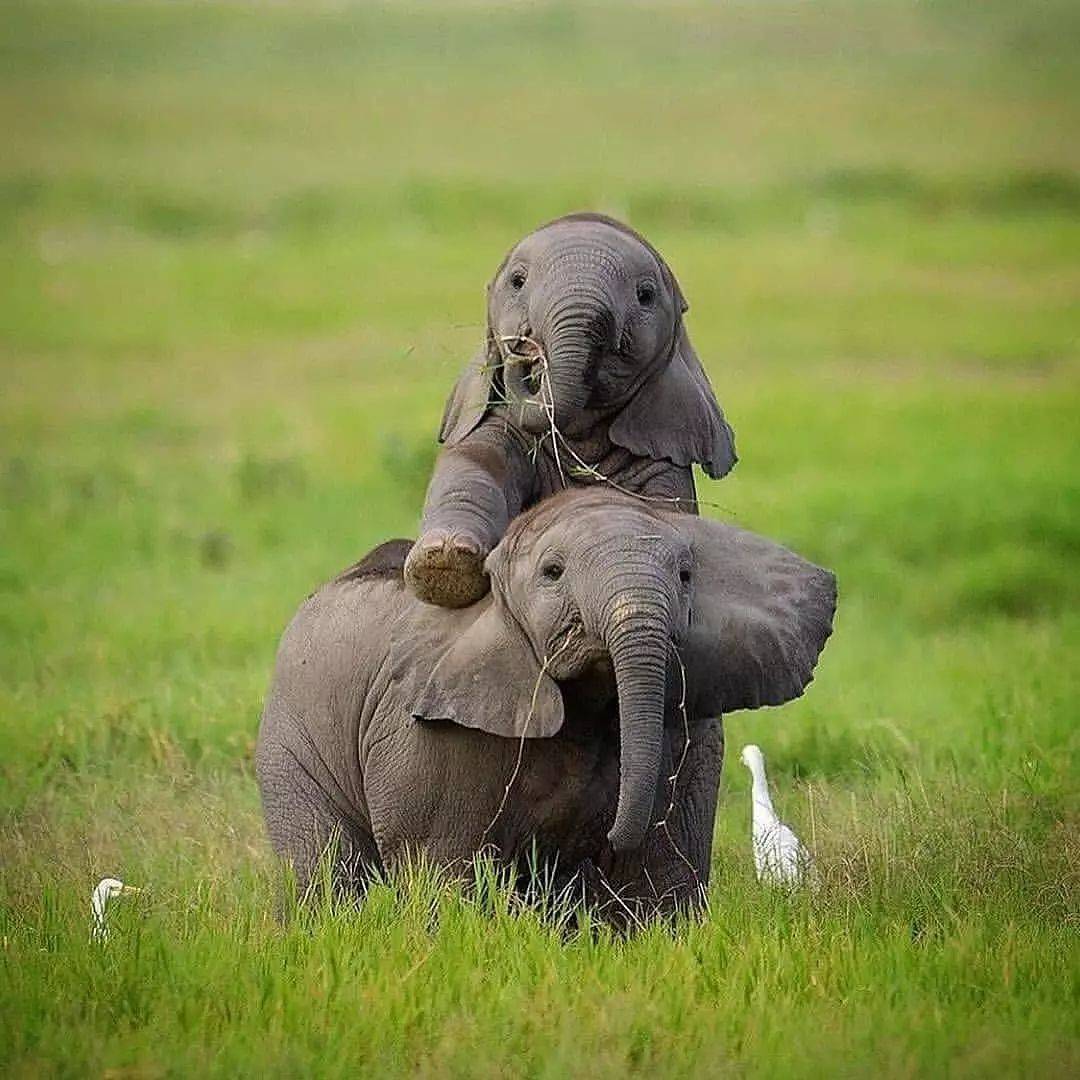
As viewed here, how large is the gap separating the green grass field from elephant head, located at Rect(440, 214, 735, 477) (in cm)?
112

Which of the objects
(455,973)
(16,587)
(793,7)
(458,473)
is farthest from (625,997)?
(793,7)

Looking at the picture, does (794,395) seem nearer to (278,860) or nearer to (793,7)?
(278,860)

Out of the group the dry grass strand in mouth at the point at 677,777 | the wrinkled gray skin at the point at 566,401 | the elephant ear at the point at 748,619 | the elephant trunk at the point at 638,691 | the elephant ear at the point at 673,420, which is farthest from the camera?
the elephant ear at the point at 673,420

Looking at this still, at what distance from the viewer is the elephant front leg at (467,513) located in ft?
A: 19.6

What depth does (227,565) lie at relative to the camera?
1390 cm

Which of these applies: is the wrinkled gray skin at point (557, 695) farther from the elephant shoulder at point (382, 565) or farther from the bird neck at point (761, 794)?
the bird neck at point (761, 794)

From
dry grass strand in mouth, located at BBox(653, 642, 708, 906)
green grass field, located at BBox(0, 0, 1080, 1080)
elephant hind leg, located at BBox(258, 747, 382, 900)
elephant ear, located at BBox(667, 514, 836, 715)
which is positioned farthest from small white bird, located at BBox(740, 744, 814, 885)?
elephant hind leg, located at BBox(258, 747, 382, 900)

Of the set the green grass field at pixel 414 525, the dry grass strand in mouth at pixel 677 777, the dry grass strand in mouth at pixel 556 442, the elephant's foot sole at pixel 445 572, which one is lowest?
the green grass field at pixel 414 525

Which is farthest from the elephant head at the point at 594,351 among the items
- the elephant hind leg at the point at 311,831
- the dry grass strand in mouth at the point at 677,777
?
the elephant hind leg at the point at 311,831

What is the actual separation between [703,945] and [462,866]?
0.62 metres

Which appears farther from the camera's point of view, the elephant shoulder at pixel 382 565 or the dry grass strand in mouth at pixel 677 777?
the elephant shoulder at pixel 382 565

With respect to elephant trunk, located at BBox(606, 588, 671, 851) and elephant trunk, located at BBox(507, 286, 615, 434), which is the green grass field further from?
elephant trunk, located at BBox(507, 286, 615, 434)

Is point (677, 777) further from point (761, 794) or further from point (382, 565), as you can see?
point (761, 794)

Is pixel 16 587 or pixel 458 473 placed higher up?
pixel 458 473
